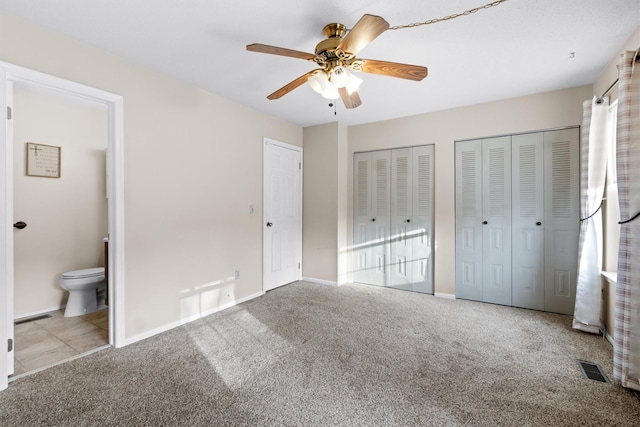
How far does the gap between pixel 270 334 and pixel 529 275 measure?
115 inches

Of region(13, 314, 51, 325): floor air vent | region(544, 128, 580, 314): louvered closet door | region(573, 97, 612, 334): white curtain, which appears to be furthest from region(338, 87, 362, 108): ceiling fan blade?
region(13, 314, 51, 325): floor air vent

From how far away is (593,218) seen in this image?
8.98 ft

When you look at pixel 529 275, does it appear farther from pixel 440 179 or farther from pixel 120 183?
pixel 120 183

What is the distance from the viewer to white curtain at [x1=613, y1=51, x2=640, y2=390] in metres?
1.86

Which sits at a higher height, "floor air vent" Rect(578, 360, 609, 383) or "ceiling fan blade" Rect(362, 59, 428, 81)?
"ceiling fan blade" Rect(362, 59, 428, 81)

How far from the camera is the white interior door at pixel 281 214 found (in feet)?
13.2

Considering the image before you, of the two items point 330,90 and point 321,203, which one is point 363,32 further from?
point 321,203

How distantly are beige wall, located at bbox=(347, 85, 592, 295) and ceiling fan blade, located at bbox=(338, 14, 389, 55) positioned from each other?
242 cm

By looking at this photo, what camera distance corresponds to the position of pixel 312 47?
7.77 feet

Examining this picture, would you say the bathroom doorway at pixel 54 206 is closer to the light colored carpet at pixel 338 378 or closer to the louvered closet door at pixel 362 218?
the light colored carpet at pixel 338 378

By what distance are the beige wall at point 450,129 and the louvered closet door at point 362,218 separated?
0.16m

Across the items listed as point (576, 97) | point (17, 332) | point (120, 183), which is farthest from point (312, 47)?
point (17, 332)

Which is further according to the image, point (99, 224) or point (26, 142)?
point (99, 224)

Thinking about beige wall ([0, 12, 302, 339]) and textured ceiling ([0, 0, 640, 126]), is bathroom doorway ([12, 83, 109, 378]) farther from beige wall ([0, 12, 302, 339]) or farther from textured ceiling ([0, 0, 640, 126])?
textured ceiling ([0, 0, 640, 126])
